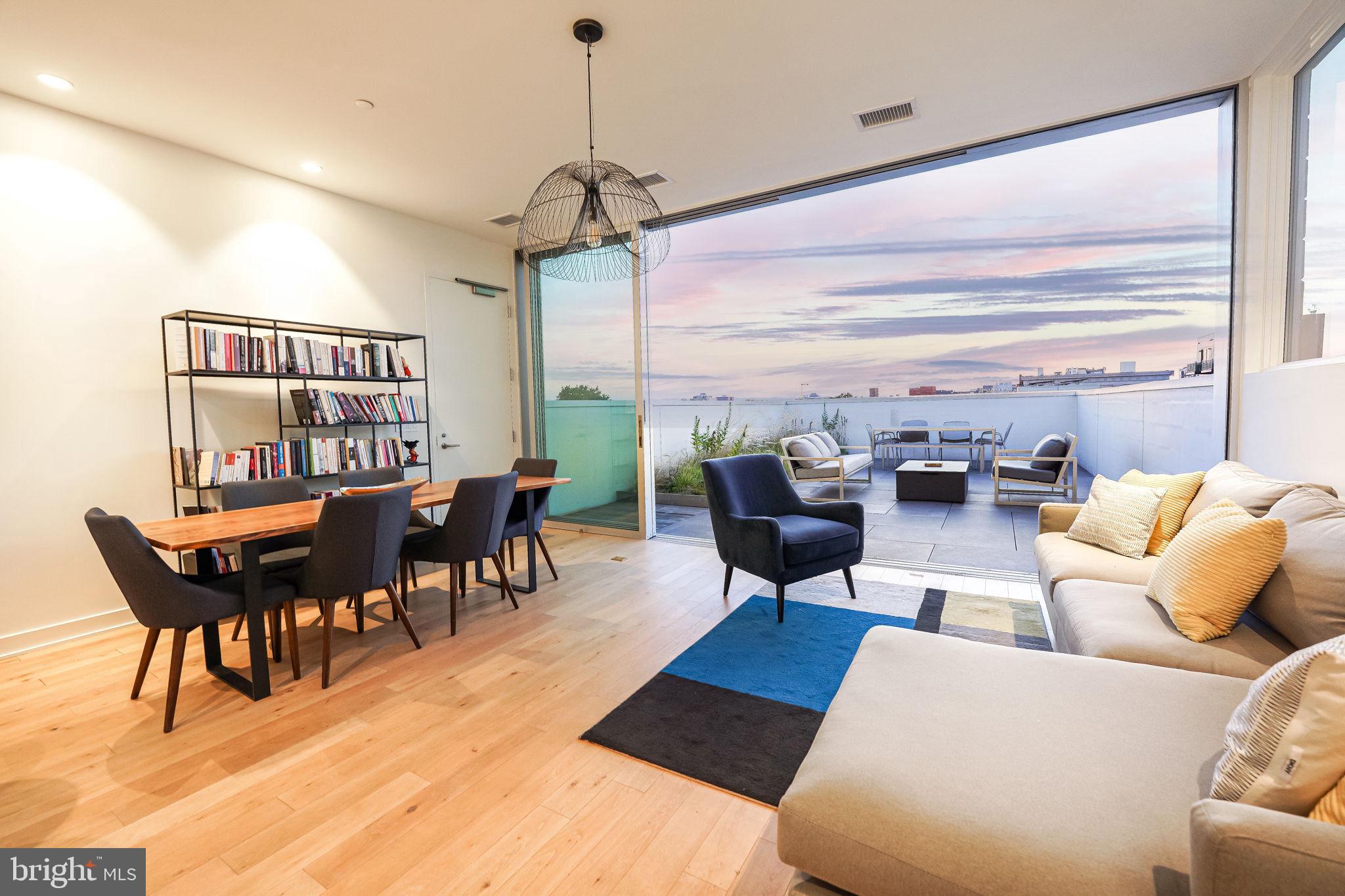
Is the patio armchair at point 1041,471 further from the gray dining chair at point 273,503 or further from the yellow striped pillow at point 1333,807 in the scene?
the gray dining chair at point 273,503

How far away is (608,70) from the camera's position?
2947 millimetres

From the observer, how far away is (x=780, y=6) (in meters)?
2.51

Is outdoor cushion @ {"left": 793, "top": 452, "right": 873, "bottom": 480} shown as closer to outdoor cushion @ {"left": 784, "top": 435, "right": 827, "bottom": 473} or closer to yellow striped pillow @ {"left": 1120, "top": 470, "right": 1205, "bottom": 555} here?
outdoor cushion @ {"left": 784, "top": 435, "right": 827, "bottom": 473}

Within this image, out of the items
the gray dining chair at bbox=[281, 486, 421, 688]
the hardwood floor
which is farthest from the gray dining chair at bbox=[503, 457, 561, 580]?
the gray dining chair at bbox=[281, 486, 421, 688]

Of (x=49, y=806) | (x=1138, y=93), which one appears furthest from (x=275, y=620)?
(x=1138, y=93)

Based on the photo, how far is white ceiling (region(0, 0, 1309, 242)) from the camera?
2.51m

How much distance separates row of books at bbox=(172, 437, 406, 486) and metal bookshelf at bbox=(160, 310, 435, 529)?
0.18 ft

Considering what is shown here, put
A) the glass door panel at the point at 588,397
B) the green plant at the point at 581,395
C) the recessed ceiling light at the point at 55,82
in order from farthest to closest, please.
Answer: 1. the green plant at the point at 581,395
2. the glass door panel at the point at 588,397
3. the recessed ceiling light at the point at 55,82

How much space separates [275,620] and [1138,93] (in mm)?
5539

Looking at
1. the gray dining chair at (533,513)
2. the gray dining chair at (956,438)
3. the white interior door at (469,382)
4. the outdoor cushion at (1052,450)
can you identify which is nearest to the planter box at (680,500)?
the white interior door at (469,382)

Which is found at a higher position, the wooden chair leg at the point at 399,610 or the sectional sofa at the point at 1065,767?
the sectional sofa at the point at 1065,767

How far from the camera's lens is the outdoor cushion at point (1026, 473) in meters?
5.64

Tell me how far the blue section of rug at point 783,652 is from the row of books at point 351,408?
10.4 feet

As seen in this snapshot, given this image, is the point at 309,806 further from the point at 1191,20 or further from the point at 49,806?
the point at 1191,20
